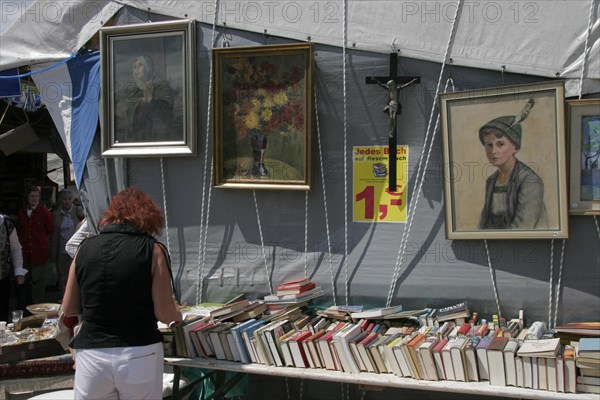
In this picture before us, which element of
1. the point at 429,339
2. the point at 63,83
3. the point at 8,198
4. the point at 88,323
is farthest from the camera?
the point at 8,198

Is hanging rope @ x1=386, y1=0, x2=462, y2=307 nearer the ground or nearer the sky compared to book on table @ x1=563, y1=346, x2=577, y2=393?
nearer the sky

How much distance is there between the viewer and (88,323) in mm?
3064

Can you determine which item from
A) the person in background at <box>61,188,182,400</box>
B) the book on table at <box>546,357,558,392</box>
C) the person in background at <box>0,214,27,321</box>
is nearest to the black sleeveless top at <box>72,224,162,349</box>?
the person in background at <box>61,188,182,400</box>

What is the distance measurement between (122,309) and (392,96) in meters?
2.01

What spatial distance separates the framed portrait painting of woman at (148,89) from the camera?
439 cm

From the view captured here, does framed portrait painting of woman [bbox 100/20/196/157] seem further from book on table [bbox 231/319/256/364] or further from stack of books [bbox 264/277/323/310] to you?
book on table [bbox 231/319/256/364]

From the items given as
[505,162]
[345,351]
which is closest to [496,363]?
[345,351]

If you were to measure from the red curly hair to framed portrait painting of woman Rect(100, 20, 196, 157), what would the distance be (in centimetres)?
123

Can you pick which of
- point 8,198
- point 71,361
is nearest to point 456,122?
point 71,361

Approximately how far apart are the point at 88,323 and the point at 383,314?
169 cm

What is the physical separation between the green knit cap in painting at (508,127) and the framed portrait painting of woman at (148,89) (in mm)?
2014

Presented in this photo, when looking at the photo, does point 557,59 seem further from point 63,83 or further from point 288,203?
point 63,83

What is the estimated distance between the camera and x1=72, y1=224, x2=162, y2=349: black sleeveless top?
3.01m

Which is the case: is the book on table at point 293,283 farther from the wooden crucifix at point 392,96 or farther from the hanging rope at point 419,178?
the wooden crucifix at point 392,96
